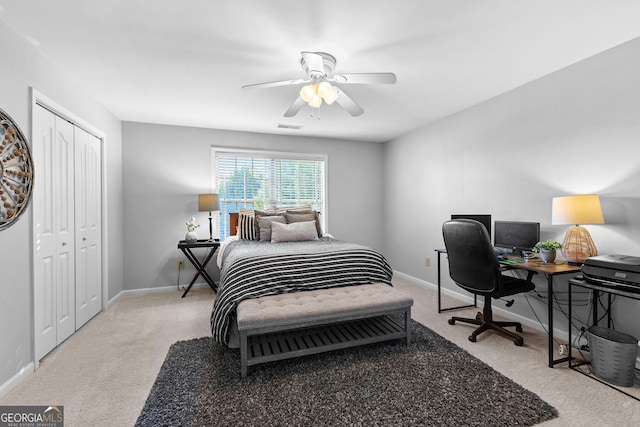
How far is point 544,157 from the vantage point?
2.78 meters

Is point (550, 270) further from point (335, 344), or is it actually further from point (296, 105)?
point (296, 105)

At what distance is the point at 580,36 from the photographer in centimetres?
209

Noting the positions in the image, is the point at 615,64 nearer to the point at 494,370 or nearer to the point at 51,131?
the point at 494,370

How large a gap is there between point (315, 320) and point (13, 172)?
2.31m

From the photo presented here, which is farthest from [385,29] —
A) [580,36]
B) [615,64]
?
[615,64]

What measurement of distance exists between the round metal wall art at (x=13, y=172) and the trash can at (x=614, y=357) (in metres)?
4.03

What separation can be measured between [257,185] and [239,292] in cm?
269

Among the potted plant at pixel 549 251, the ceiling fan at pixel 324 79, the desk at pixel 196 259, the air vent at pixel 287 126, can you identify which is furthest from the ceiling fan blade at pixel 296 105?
the potted plant at pixel 549 251

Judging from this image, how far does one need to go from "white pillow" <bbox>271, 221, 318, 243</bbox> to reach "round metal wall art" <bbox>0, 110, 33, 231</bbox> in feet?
7.43

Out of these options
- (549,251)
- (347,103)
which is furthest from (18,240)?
(549,251)

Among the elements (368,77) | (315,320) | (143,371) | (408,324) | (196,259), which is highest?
(368,77)

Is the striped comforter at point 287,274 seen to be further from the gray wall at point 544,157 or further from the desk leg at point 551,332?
the gray wall at point 544,157

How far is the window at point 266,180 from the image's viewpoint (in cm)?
458

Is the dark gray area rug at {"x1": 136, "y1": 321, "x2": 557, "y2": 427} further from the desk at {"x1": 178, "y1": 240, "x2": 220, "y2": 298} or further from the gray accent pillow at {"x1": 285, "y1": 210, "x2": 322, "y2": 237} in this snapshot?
the gray accent pillow at {"x1": 285, "y1": 210, "x2": 322, "y2": 237}
